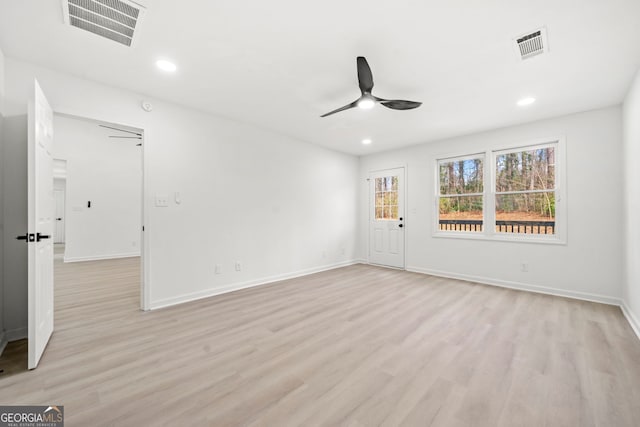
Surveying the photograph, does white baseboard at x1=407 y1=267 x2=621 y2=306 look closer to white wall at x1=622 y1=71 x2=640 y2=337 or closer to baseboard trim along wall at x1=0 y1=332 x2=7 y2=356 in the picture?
white wall at x1=622 y1=71 x2=640 y2=337

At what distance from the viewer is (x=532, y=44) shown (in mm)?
2211

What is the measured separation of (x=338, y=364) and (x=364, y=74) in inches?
96.5

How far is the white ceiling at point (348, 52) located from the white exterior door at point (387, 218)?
2285 millimetres

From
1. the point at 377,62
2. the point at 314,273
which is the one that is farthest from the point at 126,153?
the point at 377,62

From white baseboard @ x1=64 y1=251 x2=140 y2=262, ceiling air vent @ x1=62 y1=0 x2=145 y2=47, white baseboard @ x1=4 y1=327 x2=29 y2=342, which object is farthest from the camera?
white baseboard @ x1=64 y1=251 x2=140 y2=262

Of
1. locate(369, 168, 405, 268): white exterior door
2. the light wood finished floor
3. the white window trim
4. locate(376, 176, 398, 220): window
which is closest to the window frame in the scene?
the white window trim

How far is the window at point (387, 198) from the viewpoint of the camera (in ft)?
19.0

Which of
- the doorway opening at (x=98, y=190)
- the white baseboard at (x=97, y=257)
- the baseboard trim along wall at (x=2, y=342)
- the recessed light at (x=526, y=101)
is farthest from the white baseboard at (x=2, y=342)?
the recessed light at (x=526, y=101)

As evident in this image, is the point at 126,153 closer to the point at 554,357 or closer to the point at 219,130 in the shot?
the point at 219,130

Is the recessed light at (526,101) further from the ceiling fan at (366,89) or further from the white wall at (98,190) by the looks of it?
the white wall at (98,190)

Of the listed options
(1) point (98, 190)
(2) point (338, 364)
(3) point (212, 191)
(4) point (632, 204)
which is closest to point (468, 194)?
(4) point (632, 204)

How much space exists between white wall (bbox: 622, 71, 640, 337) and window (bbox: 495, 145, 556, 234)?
0.79 meters

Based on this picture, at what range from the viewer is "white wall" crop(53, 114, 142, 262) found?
6.21m

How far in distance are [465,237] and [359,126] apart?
9.01 ft
